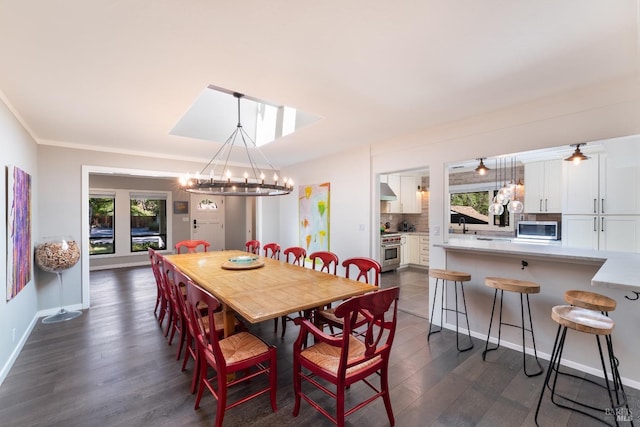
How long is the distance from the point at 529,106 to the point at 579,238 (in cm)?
259

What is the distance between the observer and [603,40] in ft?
5.52

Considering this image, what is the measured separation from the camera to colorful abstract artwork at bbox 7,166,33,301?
98.7 inches

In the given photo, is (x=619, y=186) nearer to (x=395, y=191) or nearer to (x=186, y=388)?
(x=395, y=191)

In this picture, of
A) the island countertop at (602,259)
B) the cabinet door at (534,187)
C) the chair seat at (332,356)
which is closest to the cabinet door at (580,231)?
the cabinet door at (534,187)

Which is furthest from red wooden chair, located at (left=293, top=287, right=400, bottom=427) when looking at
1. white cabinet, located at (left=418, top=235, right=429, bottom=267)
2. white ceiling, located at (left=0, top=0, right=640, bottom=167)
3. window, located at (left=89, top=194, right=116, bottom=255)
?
window, located at (left=89, top=194, right=116, bottom=255)

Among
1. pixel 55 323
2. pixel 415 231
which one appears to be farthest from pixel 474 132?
pixel 55 323

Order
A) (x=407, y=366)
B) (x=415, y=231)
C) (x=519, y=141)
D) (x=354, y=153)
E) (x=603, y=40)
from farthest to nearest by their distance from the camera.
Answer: (x=415, y=231)
(x=354, y=153)
(x=519, y=141)
(x=407, y=366)
(x=603, y=40)

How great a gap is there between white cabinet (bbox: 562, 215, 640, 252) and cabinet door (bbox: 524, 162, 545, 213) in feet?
2.00

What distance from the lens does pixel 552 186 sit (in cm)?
458

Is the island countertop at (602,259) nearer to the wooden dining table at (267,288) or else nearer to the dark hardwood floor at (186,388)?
the dark hardwood floor at (186,388)

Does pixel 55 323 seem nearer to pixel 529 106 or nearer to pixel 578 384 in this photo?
pixel 578 384

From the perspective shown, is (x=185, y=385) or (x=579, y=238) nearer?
(x=185, y=385)

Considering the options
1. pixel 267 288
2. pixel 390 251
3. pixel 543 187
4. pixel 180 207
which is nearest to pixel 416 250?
pixel 390 251

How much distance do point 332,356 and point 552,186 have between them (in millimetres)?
4793
